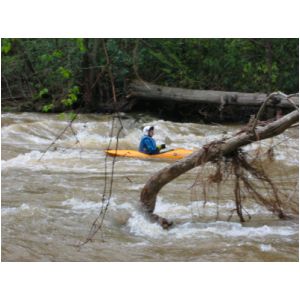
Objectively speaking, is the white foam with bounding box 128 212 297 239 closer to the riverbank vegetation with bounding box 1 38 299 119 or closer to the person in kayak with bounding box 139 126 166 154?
the person in kayak with bounding box 139 126 166 154

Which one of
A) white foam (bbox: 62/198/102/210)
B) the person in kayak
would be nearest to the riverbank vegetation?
the person in kayak

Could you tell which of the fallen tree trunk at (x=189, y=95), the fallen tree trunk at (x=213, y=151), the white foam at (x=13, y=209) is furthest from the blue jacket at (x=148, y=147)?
the fallen tree trunk at (x=189, y=95)

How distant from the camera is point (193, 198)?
6.36m

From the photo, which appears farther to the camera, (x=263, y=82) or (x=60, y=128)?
(x=263, y=82)

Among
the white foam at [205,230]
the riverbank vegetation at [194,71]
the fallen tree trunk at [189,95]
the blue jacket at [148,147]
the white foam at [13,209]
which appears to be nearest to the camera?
the white foam at [205,230]

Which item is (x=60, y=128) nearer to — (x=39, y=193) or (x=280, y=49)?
(x=39, y=193)

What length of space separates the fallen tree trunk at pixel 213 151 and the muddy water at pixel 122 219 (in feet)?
0.45

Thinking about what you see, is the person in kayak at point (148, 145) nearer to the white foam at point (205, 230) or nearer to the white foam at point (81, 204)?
the white foam at point (81, 204)

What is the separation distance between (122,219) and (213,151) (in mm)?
1362

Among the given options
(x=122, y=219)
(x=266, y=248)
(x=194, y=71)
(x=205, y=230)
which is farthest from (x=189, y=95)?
(x=266, y=248)

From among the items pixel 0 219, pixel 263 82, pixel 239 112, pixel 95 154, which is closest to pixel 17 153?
pixel 95 154

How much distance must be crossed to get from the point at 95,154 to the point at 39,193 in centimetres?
336

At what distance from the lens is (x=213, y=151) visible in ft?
16.0

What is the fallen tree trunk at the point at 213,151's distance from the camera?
472 cm
